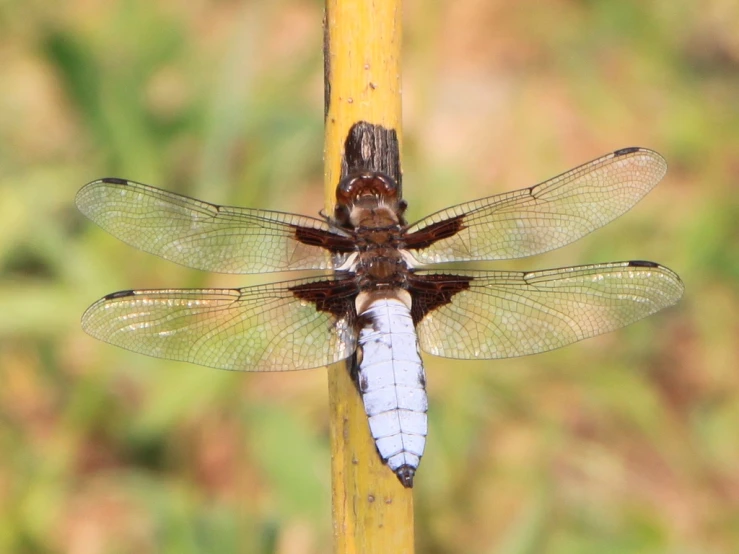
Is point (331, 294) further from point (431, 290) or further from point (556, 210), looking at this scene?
point (556, 210)

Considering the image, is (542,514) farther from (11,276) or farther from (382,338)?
(11,276)

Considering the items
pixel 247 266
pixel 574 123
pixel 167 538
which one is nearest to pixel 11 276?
pixel 167 538

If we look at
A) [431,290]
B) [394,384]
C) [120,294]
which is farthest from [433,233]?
[120,294]

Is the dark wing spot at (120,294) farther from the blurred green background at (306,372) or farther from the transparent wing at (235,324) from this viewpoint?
the blurred green background at (306,372)

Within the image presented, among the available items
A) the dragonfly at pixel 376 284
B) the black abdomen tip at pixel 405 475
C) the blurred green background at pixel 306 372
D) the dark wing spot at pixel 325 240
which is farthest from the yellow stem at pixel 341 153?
the blurred green background at pixel 306 372

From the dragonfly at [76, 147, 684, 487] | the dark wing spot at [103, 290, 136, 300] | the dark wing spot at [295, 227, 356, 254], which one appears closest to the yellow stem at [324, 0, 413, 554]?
the dragonfly at [76, 147, 684, 487]
